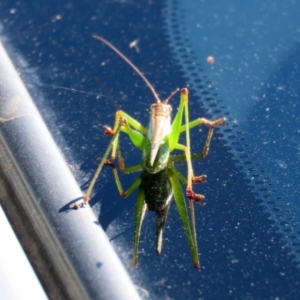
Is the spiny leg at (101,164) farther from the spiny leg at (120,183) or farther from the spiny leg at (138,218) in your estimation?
the spiny leg at (138,218)

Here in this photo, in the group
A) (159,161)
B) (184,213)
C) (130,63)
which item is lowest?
(184,213)

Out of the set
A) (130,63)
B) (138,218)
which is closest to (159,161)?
(138,218)

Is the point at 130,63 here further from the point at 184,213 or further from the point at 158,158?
the point at 184,213

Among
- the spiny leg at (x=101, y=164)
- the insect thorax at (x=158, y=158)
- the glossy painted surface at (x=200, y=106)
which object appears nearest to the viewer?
the glossy painted surface at (x=200, y=106)

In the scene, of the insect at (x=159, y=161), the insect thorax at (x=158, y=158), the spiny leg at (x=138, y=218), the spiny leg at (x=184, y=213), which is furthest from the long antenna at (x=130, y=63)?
the spiny leg at (x=138, y=218)

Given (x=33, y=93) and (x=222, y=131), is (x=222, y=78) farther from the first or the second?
(x=33, y=93)

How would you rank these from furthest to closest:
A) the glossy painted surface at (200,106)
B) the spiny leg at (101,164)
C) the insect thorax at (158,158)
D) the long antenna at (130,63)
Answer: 1. the long antenna at (130,63)
2. the insect thorax at (158,158)
3. the spiny leg at (101,164)
4. the glossy painted surface at (200,106)

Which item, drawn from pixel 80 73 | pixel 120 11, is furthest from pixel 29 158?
pixel 120 11

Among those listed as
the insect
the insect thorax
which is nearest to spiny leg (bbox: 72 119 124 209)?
the insect
